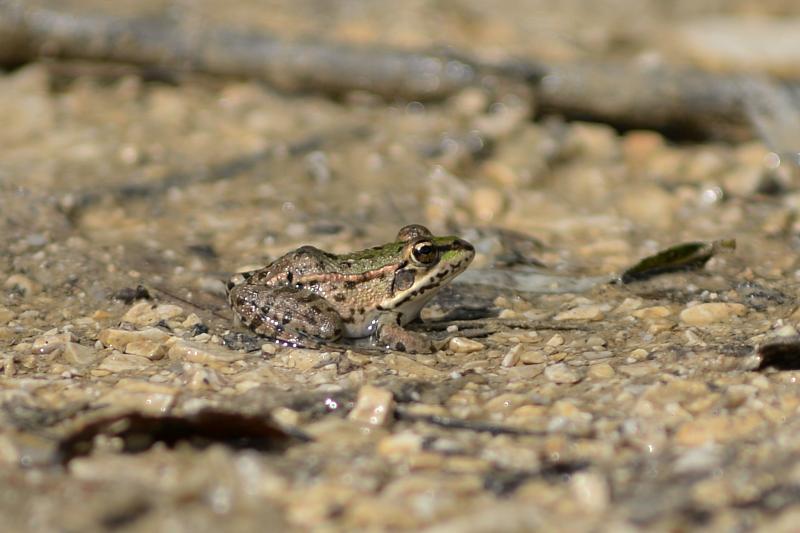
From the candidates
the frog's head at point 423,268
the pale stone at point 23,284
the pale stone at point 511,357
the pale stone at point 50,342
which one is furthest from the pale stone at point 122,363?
the pale stone at point 511,357

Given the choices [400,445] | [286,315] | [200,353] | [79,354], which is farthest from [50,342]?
[400,445]

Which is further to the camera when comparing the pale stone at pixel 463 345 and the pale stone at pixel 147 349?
the pale stone at pixel 463 345

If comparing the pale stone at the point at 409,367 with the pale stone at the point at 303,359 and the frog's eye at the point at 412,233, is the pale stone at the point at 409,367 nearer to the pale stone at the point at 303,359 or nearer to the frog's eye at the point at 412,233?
the pale stone at the point at 303,359

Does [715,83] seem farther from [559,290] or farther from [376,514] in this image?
[376,514]

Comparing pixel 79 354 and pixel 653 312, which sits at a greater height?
pixel 653 312

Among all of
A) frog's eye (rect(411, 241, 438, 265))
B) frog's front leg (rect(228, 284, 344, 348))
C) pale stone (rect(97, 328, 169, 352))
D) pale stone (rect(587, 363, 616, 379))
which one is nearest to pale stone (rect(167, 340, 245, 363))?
pale stone (rect(97, 328, 169, 352))

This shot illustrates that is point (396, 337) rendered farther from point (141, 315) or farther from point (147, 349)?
point (141, 315)

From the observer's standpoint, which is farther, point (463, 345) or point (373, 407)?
point (463, 345)
